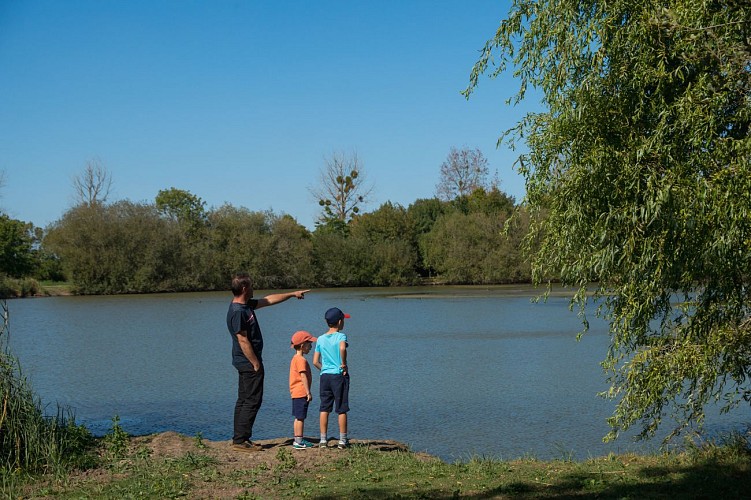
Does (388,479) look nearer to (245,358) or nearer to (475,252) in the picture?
(245,358)

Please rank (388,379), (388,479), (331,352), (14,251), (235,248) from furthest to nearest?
(235,248) → (14,251) → (388,379) → (331,352) → (388,479)

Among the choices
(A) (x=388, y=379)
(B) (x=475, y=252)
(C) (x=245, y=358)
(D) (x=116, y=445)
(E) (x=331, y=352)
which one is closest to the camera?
(D) (x=116, y=445)

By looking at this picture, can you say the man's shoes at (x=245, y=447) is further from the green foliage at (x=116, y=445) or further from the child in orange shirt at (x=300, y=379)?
the green foliage at (x=116, y=445)

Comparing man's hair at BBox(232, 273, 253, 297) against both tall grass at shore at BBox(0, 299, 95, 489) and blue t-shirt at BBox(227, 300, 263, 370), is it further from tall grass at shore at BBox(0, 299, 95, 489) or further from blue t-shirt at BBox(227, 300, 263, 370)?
tall grass at shore at BBox(0, 299, 95, 489)

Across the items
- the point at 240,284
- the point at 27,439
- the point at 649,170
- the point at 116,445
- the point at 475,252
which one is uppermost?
the point at 475,252

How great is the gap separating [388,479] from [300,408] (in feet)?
5.70

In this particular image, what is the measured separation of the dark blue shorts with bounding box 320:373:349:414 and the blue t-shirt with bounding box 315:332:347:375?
69 mm

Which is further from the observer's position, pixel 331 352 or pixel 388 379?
pixel 388 379

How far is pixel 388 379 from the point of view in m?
16.8

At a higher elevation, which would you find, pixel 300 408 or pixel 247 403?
pixel 247 403

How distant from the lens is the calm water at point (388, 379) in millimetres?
11695

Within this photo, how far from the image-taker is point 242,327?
7719mm

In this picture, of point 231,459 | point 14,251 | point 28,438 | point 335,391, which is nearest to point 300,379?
point 335,391

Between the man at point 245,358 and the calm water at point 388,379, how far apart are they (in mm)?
3326
